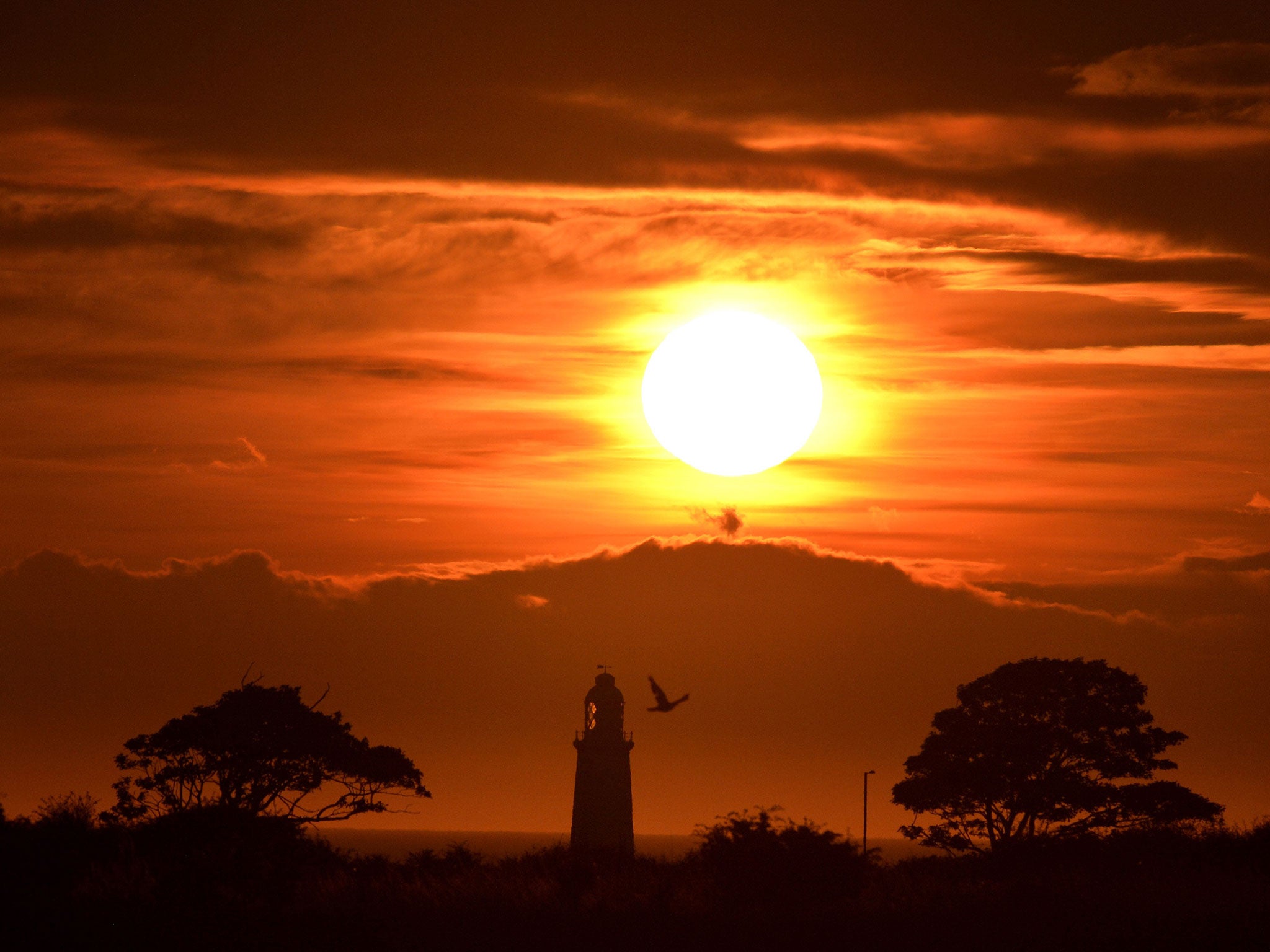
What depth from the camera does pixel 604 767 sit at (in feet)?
214

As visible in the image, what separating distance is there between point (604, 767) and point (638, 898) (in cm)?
3150

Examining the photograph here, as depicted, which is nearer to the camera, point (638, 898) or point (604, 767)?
point (638, 898)

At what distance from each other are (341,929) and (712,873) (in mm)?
8874

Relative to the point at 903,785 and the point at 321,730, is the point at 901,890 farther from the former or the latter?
the point at 321,730

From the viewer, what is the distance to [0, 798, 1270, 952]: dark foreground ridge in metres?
31.4

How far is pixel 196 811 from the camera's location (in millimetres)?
44656

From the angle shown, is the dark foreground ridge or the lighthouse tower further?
the lighthouse tower

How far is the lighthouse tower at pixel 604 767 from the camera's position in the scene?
64875 mm

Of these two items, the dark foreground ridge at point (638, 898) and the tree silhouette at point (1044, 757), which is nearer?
the dark foreground ridge at point (638, 898)

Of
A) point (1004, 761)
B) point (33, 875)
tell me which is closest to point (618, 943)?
point (33, 875)

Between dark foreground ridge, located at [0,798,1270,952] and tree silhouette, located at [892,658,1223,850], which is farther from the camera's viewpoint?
tree silhouette, located at [892,658,1223,850]

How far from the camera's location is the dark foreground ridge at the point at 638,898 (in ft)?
103

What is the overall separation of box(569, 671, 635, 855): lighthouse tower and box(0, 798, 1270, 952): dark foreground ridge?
23.1 m

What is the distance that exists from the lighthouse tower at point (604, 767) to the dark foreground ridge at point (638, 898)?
23.1 meters
